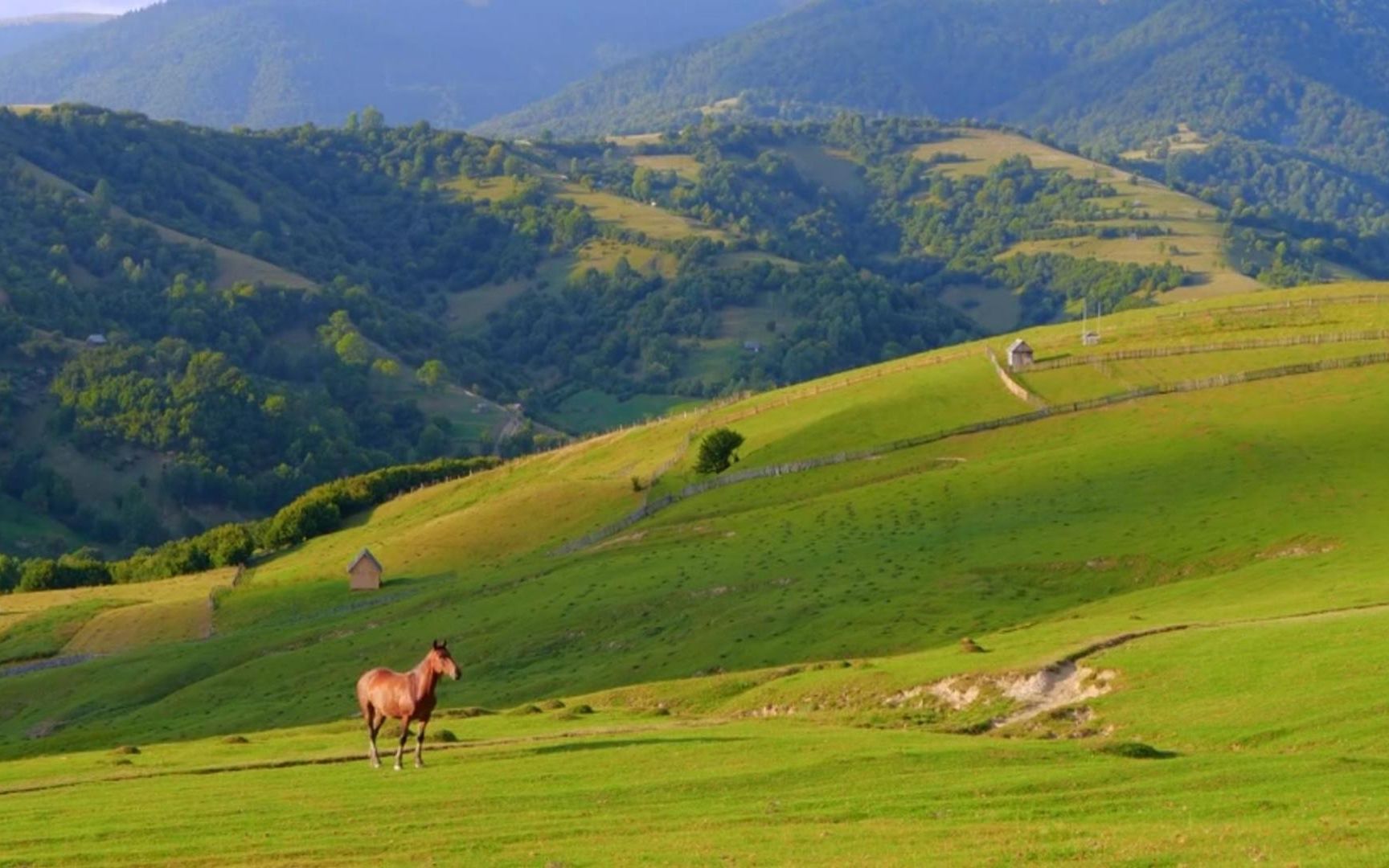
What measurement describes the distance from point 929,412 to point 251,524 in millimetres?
62363

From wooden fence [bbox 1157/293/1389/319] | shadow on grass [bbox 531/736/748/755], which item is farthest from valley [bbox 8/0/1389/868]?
wooden fence [bbox 1157/293/1389/319]

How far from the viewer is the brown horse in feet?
134

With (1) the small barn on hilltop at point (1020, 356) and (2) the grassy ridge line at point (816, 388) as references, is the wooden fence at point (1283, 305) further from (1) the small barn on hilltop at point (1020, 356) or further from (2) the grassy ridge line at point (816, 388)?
(1) the small barn on hilltop at point (1020, 356)

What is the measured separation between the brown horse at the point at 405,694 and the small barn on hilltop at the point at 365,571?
62203mm

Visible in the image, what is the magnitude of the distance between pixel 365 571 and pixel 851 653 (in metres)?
44.3

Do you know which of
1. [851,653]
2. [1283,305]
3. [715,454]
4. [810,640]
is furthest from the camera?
[1283,305]

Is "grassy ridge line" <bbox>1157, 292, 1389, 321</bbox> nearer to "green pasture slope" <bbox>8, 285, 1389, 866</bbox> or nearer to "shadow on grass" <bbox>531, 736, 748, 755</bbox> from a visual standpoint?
"green pasture slope" <bbox>8, 285, 1389, 866</bbox>

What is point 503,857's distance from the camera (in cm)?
3164

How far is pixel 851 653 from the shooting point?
220 feet

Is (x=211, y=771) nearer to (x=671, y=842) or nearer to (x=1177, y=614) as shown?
(x=671, y=842)

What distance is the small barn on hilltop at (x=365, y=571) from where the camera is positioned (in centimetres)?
10444

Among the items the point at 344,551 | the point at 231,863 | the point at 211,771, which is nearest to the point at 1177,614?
the point at 211,771

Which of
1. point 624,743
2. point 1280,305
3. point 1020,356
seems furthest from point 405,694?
point 1280,305

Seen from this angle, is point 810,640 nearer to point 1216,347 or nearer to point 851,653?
point 851,653
